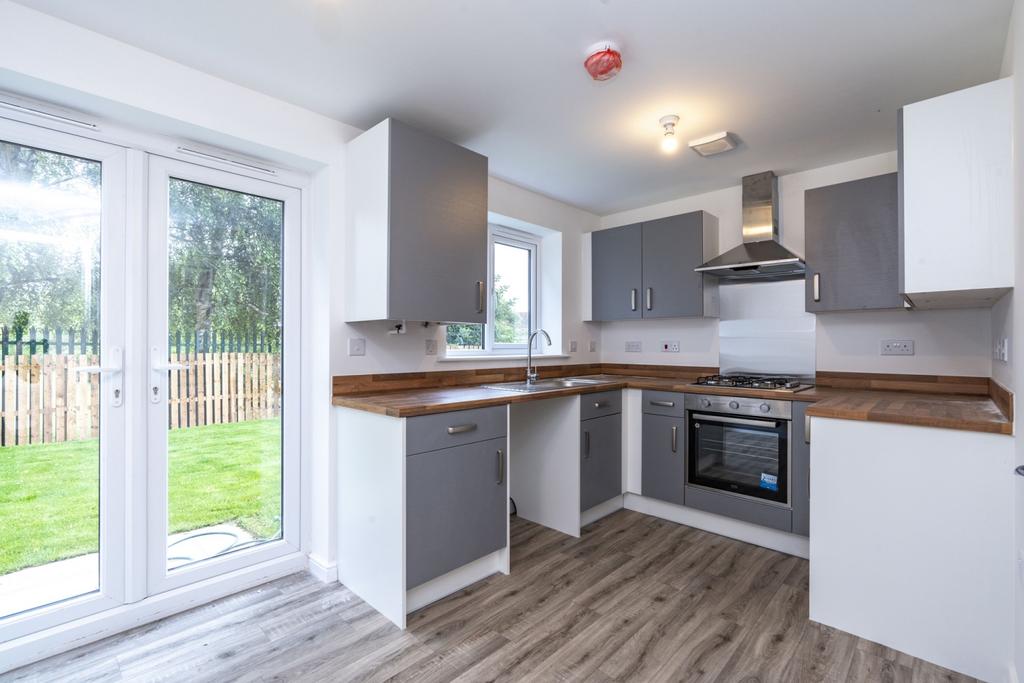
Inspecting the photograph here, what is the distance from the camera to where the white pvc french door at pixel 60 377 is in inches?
70.8

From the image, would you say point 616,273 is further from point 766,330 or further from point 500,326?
point 766,330

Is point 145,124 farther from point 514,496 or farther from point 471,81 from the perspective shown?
point 514,496

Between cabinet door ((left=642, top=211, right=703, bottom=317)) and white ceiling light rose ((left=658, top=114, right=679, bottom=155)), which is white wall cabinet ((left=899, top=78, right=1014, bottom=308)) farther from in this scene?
cabinet door ((left=642, top=211, right=703, bottom=317))

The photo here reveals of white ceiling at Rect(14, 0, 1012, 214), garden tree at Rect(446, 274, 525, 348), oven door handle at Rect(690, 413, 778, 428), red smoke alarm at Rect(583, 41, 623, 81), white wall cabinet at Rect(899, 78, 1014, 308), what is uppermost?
white ceiling at Rect(14, 0, 1012, 214)

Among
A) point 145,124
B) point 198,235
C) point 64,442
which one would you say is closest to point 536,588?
point 64,442

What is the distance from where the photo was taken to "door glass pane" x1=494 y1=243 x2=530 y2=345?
368 cm

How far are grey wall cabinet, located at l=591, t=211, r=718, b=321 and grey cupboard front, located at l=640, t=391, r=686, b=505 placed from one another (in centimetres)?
71

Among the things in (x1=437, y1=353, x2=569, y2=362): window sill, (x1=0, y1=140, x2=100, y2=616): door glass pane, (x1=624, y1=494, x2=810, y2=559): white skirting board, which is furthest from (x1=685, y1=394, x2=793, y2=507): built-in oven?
(x1=0, y1=140, x2=100, y2=616): door glass pane

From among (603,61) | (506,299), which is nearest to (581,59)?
(603,61)

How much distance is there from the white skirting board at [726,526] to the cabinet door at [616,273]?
4.57 feet

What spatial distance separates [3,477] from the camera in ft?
5.87

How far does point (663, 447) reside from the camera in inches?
124

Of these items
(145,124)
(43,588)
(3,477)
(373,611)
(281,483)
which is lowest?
(373,611)

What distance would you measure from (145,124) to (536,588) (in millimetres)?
2689
